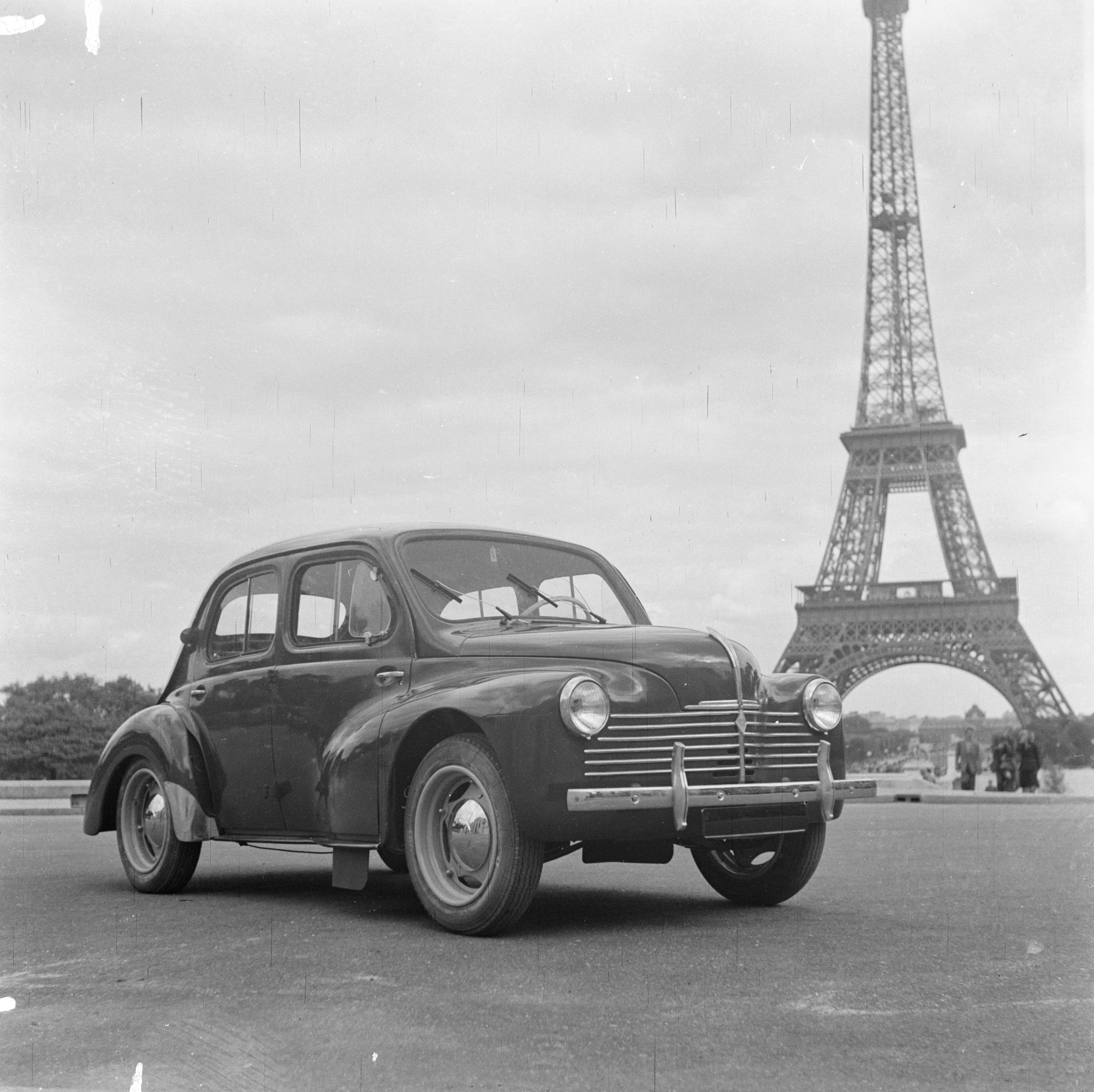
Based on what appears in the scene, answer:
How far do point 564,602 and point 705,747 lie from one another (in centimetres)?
154

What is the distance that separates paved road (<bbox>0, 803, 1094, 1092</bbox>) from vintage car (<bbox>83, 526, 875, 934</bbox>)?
0.91 ft

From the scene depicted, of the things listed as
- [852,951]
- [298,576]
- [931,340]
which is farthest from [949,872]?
[931,340]

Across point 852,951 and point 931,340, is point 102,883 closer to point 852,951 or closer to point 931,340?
point 852,951

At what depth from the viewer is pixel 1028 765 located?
75.7ft

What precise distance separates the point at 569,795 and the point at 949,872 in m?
3.89

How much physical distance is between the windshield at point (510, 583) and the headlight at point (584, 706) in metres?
1.15

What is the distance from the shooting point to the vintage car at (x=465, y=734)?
546 cm

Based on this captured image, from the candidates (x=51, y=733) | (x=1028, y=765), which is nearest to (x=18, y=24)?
(x=1028, y=765)

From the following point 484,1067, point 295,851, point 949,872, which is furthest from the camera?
point 949,872

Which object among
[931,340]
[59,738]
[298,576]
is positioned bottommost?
[59,738]

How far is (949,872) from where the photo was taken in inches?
331

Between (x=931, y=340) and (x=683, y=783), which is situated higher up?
(x=931, y=340)

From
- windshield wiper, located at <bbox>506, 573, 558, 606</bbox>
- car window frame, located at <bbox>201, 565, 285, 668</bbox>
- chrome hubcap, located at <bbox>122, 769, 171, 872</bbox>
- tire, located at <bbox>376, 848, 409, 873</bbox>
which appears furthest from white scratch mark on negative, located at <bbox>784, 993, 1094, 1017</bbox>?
chrome hubcap, located at <bbox>122, 769, 171, 872</bbox>

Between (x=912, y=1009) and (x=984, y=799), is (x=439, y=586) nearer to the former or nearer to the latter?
(x=912, y=1009)
